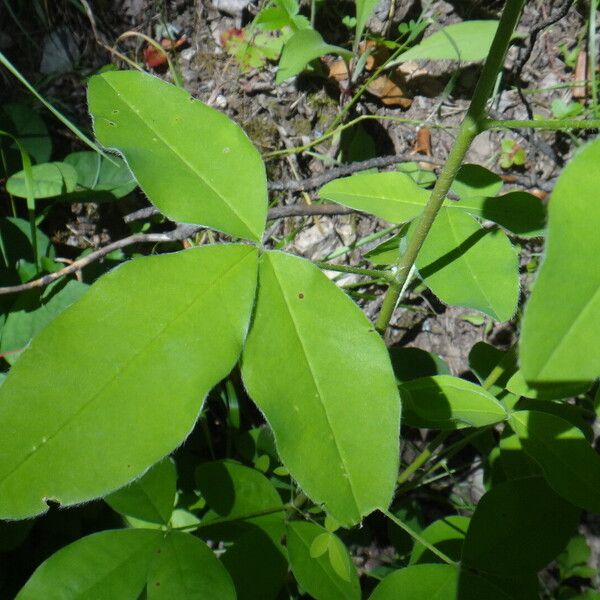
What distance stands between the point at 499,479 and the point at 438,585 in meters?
0.57

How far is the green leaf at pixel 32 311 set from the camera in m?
1.77

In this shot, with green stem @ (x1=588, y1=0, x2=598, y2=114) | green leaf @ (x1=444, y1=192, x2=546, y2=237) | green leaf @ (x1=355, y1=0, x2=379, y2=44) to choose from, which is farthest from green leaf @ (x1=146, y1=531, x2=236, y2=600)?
green stem @ (x1=588, y1=0, x2=598, y2=114)

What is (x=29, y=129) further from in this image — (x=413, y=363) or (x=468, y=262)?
(x=468, y=262)

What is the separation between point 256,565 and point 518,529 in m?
0.61

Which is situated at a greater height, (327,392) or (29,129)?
(327,392)

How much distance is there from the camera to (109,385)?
30.9 inches

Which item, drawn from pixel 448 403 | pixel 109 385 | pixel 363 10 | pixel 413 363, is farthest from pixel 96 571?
pixel 363 10

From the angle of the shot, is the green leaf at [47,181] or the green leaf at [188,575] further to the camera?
the green leaf at [47,181]

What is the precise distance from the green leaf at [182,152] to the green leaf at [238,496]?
0.79 metres

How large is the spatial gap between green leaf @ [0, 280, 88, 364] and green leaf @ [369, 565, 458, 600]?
119 cm

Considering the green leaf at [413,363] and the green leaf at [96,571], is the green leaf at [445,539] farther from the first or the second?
the green leaf at [96,571]

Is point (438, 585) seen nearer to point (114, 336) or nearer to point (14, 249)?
point (114, 336)

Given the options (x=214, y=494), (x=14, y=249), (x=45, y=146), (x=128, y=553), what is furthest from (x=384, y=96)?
(x=128, y=553)

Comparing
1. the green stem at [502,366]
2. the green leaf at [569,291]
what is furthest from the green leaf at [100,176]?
the green leaf at [569,291]
